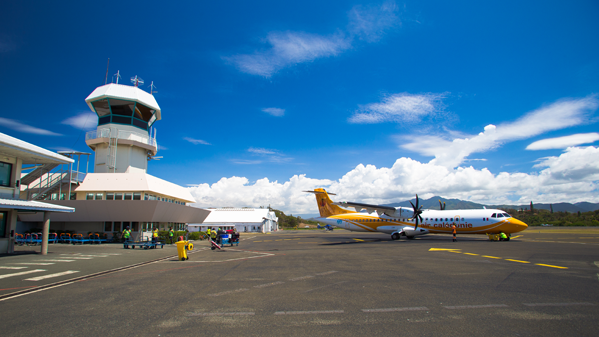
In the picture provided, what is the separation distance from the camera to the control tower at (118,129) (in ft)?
114

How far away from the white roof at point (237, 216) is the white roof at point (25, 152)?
52.3 metres

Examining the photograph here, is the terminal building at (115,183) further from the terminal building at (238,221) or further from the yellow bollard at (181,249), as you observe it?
the terminal building at (238,221)

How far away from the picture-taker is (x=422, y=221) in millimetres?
30250

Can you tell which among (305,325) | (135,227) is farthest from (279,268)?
(135,227)

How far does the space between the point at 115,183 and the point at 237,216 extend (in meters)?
44.8

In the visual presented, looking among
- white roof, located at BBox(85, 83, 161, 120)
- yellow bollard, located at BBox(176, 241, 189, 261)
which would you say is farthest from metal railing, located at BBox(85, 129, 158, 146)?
yellow bollard, located at BBox(176, 241, 189, 261)

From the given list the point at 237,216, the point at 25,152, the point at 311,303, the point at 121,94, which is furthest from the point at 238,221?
the point at 311,303

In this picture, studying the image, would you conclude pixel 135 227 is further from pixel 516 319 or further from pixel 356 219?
pixel 516 319

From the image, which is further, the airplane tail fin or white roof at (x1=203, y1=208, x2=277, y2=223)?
white roof at (x1=203, y1=208, x2=277, y2=223)

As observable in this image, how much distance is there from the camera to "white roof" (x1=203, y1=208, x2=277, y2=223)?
7175cm

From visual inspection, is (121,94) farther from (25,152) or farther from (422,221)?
(422,221)

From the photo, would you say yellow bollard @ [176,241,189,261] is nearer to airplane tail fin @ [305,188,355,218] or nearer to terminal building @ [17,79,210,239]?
terminal building @ [17,79,210,239]

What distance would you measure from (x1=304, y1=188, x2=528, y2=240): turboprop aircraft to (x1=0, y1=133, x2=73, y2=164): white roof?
23.2 meters

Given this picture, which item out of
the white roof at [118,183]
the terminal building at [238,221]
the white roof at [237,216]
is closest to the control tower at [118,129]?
the white roof at [118,183]
